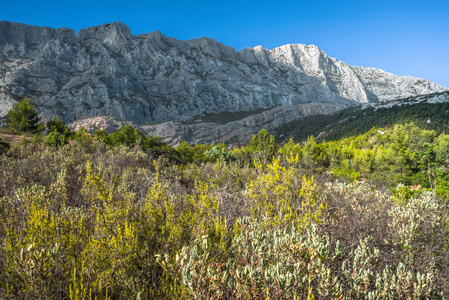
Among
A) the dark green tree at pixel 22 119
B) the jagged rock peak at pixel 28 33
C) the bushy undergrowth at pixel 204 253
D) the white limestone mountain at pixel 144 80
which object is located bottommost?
the bushy undergrowth at pixel 204 253

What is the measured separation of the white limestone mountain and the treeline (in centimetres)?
1698

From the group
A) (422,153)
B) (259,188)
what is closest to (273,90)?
(422,153)

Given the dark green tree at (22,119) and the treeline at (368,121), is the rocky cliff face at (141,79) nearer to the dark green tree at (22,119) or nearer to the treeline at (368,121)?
the treeline at (368,121)

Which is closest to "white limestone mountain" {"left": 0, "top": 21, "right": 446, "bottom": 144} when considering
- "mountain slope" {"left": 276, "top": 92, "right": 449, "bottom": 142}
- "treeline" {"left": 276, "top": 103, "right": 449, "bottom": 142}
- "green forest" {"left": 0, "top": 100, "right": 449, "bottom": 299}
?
"treeline" {"left": 276, "top": 103, "right": 449, "bottom": 142}

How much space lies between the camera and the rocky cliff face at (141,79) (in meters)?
102

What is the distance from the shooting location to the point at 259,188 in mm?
6938

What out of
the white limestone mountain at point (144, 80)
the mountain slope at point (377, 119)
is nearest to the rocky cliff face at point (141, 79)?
the white limestone mountain at point (144, 80)

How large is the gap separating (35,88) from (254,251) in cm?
13244

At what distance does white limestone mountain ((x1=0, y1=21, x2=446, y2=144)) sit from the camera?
101750 millimetres

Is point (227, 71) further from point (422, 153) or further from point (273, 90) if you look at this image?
point (422, 153)

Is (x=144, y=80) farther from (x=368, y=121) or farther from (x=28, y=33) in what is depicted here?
(x=368, y=121)

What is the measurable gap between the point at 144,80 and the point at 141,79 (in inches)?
77.3

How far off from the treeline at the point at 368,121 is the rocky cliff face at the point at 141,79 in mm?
40671

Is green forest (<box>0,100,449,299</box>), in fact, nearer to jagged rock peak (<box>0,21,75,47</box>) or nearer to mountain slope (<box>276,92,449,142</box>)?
mountain slope (<box>276,92,449,142</box>)
